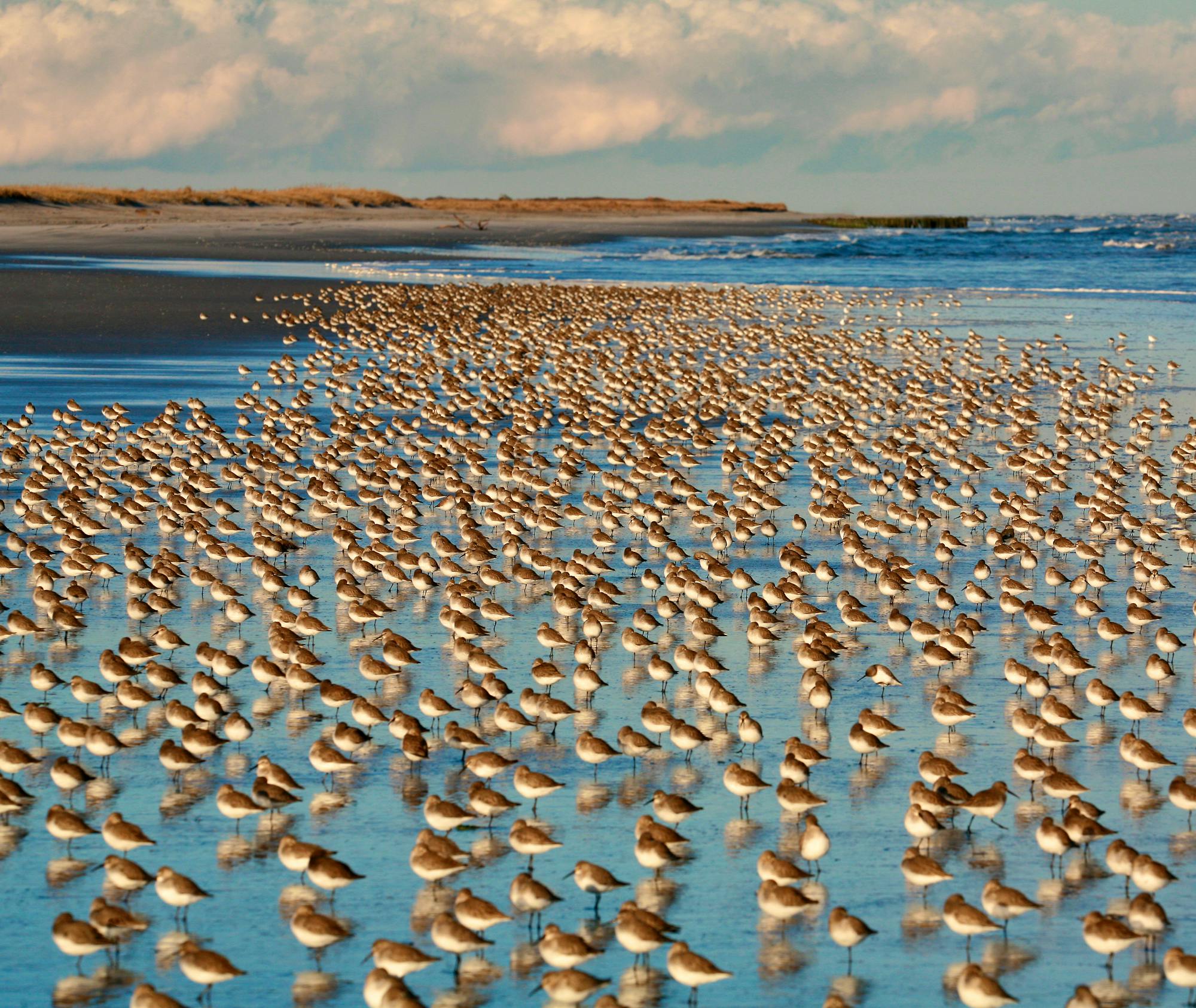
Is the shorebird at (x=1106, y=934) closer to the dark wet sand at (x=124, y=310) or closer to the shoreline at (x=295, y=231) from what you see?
the dark wet sand at (x=124, y=310)

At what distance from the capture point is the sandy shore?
10156cm

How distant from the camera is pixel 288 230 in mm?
132000

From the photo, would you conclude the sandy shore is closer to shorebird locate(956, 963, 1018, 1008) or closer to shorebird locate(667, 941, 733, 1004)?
shorebird locate(667, 941, 733, 1004)

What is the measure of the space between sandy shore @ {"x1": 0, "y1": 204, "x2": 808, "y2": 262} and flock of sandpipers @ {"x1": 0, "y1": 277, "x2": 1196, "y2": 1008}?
67.2 metres

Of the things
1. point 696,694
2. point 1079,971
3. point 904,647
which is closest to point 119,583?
point 696,694

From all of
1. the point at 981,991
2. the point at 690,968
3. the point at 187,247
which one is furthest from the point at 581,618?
the point at 187,247

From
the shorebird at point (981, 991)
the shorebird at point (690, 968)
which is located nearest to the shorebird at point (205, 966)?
the shorebird at point (690, 968)

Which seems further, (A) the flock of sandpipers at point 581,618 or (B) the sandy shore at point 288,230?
(B) the sandy shore at point 288,230

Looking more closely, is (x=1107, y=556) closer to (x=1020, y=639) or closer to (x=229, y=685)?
(x=1020, y=639)

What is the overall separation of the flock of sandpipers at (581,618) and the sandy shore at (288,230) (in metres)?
67.2

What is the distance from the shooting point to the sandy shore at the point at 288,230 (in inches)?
3999

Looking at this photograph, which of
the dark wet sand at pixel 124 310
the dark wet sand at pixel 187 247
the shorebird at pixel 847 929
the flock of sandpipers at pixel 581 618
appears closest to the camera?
the shorebird at pixel 847 929

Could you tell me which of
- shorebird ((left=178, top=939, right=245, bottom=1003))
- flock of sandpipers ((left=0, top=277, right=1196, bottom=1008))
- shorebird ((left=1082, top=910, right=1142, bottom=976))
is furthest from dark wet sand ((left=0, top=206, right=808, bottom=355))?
shorebird ((left=1082, top=910, right=1142, bottom=976))

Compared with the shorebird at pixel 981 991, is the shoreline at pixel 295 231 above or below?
above
